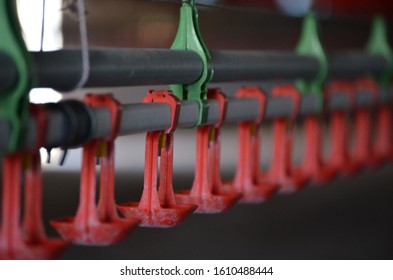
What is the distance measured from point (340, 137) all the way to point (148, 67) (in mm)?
1449

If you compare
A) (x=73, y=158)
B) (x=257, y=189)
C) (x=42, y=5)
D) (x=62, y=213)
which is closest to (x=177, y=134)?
(x=62, y=213)

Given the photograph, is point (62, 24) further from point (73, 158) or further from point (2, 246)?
point (73, 158)

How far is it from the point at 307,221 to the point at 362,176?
0.83m

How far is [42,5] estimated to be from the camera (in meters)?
1.58

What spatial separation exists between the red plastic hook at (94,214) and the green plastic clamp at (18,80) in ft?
0.69

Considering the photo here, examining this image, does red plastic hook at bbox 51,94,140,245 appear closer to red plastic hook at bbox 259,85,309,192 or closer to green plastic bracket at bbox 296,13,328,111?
red plastic hook at bbox 259,85,309,192

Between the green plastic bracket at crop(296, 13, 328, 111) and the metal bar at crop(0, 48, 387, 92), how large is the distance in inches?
5.5

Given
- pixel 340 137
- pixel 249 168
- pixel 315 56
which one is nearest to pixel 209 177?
pixel 249 168

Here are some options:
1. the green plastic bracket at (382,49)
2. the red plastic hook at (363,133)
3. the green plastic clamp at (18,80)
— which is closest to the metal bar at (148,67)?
the green plastic clamp at (18,80)

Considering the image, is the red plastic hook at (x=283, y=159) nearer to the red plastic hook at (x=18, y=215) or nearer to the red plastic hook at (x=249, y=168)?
the red plastic hook at (x=249, y=168)

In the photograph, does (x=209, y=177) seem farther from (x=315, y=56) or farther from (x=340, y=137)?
(x=340, y=137)

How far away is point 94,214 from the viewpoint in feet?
4.83

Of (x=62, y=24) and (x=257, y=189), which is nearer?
(x=62, y=24)

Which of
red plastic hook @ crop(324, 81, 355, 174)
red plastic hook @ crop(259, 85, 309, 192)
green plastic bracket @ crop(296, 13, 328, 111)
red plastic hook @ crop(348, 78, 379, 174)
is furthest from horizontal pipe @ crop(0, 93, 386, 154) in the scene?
red plastic hook @ crop(348, 78, 379, 174)
